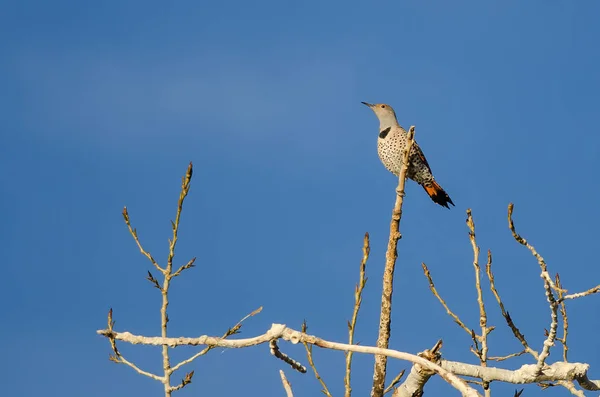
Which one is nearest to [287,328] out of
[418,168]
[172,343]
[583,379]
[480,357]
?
[172,343]

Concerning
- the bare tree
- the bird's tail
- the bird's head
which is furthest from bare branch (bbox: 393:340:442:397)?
the bird's head

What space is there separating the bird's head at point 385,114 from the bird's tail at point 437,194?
153 centimetres

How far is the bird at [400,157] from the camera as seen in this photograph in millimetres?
11758

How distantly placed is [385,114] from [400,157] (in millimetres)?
1397

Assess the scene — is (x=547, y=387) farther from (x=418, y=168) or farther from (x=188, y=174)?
(x=418, y=168)

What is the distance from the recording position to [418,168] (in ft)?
38.6

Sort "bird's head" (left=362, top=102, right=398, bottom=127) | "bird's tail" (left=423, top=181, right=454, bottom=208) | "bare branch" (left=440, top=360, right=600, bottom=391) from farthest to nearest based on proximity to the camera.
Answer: "bird's head" (left=362, top=102, right=398, bottom=127)
"bird's tail" (left=423, top=181, right=454, bottom=208)
"bare branch" (left=440, top=360, right=600, bottom=391)

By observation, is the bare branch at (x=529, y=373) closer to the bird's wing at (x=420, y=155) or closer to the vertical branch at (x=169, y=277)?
the vertical branch at (x=169, y=277)

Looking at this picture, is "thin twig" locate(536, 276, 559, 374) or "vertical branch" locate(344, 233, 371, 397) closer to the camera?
"thin twig" locate(536, 276, 559, 374)

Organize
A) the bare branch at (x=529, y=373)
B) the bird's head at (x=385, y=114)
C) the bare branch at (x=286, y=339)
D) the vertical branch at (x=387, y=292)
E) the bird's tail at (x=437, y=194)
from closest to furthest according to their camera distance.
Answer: the bare branch at (x=286, y=339) < the bare branch at (x=529, y=373) < the vertical branch at (x=387, y=292) < the bird's tail at (x=437, y=194) < the bird's head at (x=385, y=114)

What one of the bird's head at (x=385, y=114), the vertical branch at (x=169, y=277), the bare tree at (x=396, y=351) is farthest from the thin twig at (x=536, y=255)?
the bird's head at (x=385, y=114)

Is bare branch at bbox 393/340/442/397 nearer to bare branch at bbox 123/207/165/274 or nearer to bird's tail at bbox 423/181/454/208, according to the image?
bare branch at bbox 123/207/165/274

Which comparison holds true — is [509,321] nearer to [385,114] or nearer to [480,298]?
[480,298]

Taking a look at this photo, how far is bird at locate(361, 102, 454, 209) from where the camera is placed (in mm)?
11758
